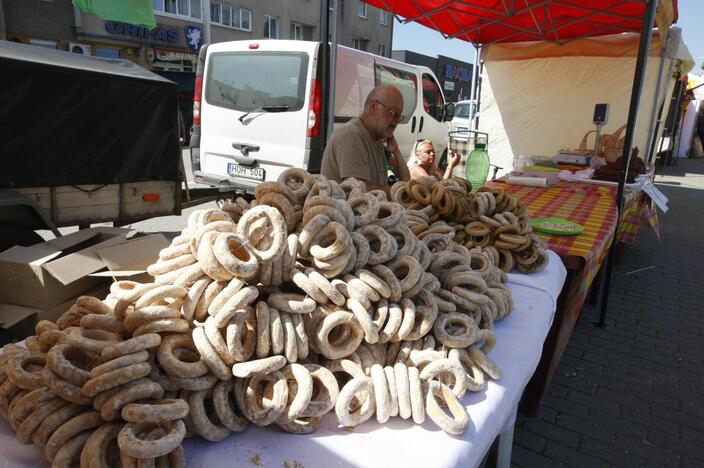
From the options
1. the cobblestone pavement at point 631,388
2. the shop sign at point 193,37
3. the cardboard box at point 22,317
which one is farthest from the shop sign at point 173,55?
the cobblestone pavement at point 631,388

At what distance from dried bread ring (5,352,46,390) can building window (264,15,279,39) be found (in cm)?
2449

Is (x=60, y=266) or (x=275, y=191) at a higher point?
(x=275, y=191)

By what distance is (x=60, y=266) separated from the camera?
2984 millimetres

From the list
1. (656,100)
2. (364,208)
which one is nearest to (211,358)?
(364,208)

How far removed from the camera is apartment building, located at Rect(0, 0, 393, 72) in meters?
15.4

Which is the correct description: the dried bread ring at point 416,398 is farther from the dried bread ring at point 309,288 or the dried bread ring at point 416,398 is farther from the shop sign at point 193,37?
the shop sign at point 193,37

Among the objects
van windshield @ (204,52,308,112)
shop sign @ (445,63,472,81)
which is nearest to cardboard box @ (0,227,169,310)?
van windshield @ (204,52,308,112)

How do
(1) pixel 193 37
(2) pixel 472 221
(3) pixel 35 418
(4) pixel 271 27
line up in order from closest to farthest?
(3) pixel 35 418, (2) pixel 472 221, (1) pixel 193 37, (4) pixel 271 27

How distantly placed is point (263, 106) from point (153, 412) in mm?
5595

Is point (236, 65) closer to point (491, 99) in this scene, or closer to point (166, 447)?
point (491, 99)

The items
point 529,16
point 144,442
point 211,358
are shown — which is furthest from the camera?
point 529,16

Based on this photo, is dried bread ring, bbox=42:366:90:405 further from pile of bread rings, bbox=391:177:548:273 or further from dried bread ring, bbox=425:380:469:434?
pile of bread rings, bbox=391:177:548:273

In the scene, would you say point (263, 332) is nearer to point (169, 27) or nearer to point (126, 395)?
point (126, 395)

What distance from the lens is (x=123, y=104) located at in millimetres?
4570
